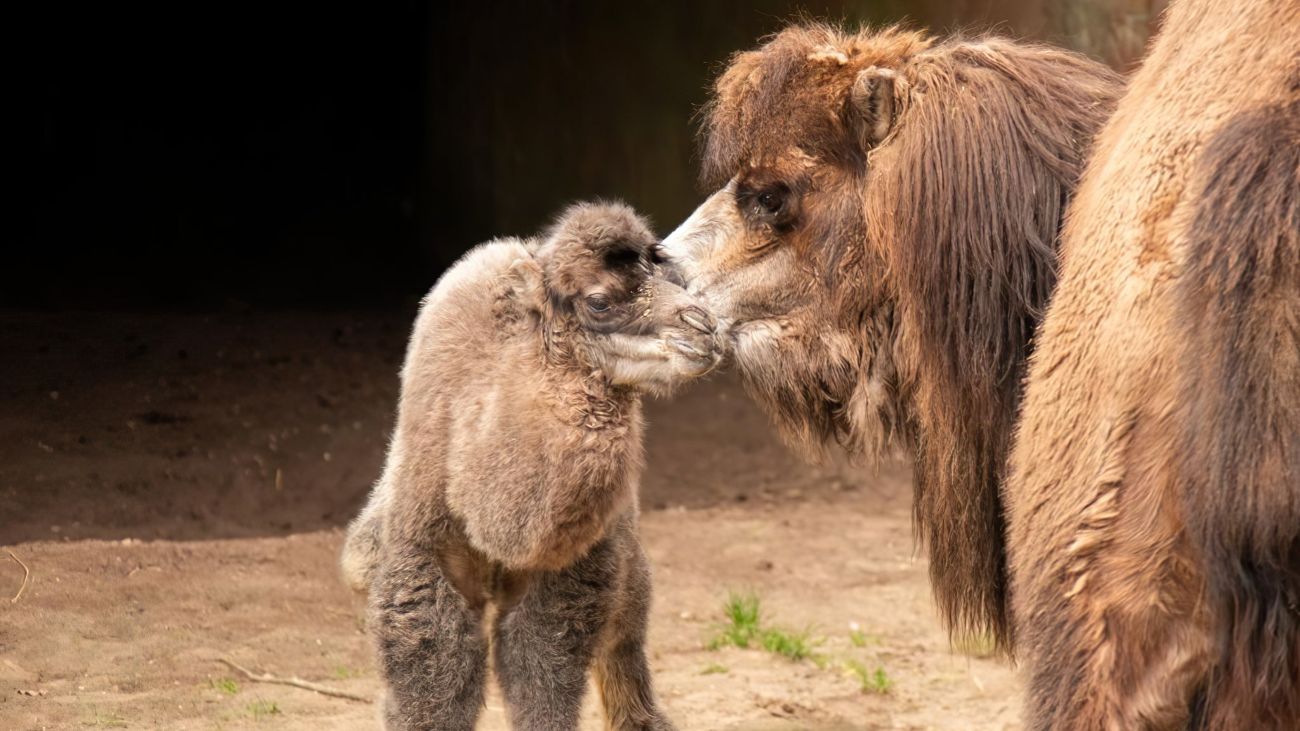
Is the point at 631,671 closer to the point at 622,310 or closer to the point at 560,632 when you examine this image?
the point at 560,632

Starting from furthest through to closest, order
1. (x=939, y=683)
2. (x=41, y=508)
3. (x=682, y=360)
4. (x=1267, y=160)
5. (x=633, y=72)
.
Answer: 1. (x=633, y=72)
2. (x=41, y=508)
3. (x=939, y=683)
4. (x=682, y=360)
5. (x=1267, y=160)

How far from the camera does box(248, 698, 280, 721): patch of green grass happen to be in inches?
185

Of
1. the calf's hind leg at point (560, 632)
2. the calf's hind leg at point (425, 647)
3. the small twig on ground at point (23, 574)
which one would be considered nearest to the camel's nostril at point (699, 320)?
the calf's hind leg at point (560, 632)

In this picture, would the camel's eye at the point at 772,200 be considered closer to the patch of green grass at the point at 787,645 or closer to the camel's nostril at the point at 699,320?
the camel's nostril at the point at 699,320

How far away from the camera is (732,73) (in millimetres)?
3518

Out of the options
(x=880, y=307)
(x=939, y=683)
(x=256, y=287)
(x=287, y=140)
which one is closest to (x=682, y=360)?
(x=880, y=307)

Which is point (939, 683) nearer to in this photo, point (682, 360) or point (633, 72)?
point (682, 360)

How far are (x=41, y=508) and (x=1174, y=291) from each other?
5.71 metres

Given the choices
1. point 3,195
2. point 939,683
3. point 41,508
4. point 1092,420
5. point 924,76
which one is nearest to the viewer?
point 1092,420

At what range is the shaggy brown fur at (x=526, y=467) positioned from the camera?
3363 mm

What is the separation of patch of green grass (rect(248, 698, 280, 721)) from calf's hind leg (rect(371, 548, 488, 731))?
129 cm

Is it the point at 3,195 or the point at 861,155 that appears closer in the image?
the point at 861,155

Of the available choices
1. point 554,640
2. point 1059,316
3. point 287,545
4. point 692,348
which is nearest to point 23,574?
point 287,545

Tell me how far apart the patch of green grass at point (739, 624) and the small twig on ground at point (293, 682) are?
1476 mm
